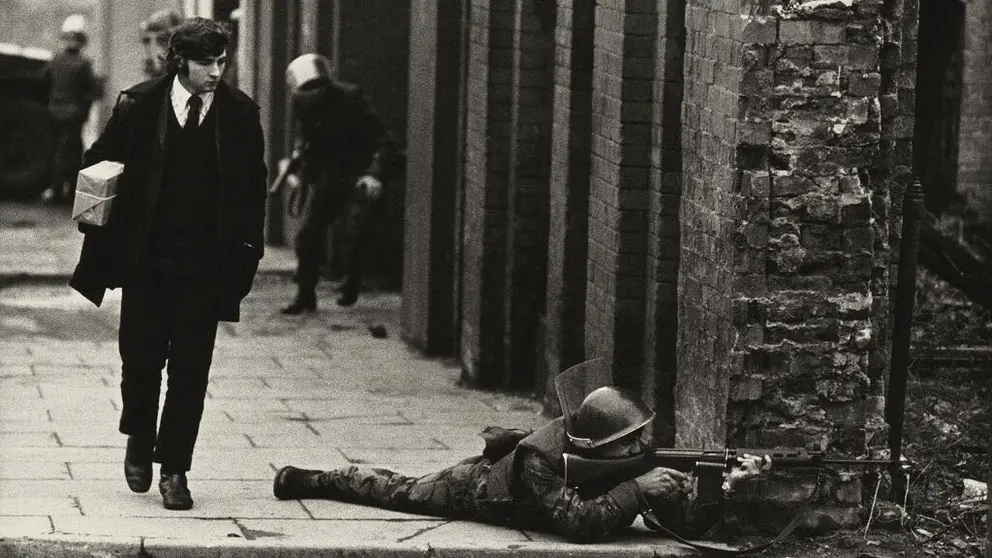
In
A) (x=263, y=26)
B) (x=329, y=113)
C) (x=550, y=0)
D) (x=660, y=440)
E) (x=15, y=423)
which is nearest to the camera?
(x=660, y=440)

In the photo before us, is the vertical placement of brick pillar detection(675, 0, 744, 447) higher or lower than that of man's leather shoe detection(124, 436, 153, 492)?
higher

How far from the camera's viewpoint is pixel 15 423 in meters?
10.0

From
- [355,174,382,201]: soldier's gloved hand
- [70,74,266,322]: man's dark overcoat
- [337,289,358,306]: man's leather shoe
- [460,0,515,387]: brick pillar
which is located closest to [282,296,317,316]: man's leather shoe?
[337,289,358,306]: man's leather shoe

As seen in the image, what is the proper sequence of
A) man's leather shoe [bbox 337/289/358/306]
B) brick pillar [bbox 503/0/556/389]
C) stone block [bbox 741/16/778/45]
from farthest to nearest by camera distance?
man's leather shoe [bbox 337/289/358/306], brick pillar [bbox 503/0/556/389], stone block [bbox 741/16/778/45]

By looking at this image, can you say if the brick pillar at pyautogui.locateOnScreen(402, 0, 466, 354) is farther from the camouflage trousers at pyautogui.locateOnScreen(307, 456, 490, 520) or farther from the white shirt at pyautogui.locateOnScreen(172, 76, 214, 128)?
the camouflage trousers at pyautogui.locateOnScreen(307, 456, 490, 520)

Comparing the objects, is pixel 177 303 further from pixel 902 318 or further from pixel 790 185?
pixel 902 318

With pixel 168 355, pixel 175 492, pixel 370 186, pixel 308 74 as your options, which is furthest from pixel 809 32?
pixel 308 74

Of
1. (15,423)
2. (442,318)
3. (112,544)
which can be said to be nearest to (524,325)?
(442,318)

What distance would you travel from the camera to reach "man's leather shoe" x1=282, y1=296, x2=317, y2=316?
565 inches

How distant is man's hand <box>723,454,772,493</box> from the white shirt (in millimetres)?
2493

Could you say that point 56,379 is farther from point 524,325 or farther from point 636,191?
point 636,191

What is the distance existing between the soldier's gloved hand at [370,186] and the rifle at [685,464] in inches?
274

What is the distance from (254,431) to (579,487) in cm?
297

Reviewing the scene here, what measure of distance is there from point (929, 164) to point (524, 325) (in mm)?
7002
